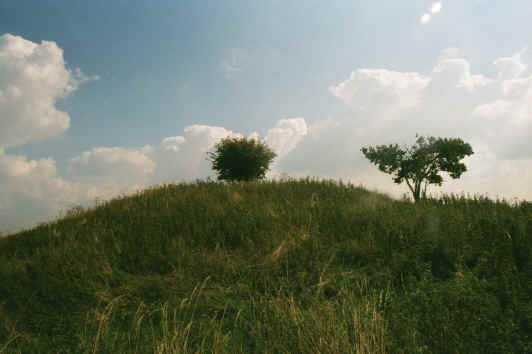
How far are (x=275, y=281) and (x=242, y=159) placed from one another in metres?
17.6

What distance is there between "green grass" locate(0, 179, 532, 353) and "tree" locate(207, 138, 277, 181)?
1306cm

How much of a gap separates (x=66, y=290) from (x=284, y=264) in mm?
4300

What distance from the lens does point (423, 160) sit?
95.2 feet

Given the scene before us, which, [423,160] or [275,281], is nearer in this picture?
[275,281]

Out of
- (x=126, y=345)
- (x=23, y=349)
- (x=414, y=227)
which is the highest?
(x=414, y=227)

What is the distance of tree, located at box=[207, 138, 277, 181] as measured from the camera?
22.7 metres

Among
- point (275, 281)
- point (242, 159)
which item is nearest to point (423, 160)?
point (242, 159)

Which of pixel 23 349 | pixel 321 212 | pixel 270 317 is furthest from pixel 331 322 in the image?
pixel 321 212

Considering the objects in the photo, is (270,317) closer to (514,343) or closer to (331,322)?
(331,322)

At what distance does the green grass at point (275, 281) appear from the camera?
3365mm

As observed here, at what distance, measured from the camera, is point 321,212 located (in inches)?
325

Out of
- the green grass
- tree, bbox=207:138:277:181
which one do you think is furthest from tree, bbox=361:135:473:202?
→ the green grass

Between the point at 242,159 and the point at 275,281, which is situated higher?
the point at 242,159

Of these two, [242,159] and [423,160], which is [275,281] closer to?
[242,159]
